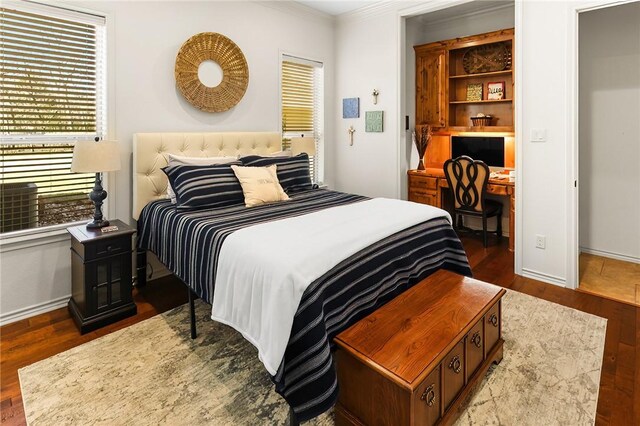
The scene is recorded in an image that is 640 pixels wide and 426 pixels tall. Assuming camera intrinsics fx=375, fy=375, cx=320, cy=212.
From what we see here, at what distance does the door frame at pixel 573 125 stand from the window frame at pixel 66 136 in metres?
3.62

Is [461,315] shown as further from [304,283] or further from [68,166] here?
[68,166]

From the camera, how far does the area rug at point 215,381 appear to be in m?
1.76

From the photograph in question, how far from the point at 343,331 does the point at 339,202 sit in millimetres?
1412

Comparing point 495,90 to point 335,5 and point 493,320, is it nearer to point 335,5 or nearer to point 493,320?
point 335,5

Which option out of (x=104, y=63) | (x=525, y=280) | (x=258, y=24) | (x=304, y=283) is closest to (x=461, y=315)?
(x=304, y=283)

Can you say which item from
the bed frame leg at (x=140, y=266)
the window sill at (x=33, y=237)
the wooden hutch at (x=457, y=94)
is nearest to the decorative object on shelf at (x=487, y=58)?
the wooden hutch at (x=457, y=94)

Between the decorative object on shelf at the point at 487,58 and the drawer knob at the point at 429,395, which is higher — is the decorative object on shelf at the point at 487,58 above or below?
above

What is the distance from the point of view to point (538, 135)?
3.23 metres

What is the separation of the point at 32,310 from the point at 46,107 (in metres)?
1.47

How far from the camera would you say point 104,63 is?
116 inches

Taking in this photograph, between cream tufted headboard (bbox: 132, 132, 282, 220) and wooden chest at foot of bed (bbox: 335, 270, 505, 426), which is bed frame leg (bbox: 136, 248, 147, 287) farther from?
wooden chest at foot of bed (bbox: 335, 270, 505, 426)

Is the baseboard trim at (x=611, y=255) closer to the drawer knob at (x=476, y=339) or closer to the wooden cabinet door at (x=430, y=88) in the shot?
the wooden cabinet door at (x=430, y=88)

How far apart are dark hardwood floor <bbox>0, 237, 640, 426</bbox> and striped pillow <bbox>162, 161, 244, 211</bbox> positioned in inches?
33.3

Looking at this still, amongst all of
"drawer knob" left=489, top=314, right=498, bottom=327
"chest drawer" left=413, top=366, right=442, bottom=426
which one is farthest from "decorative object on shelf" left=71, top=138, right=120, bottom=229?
"drawer knob" left=489, top=314, right=498, bottom=327
